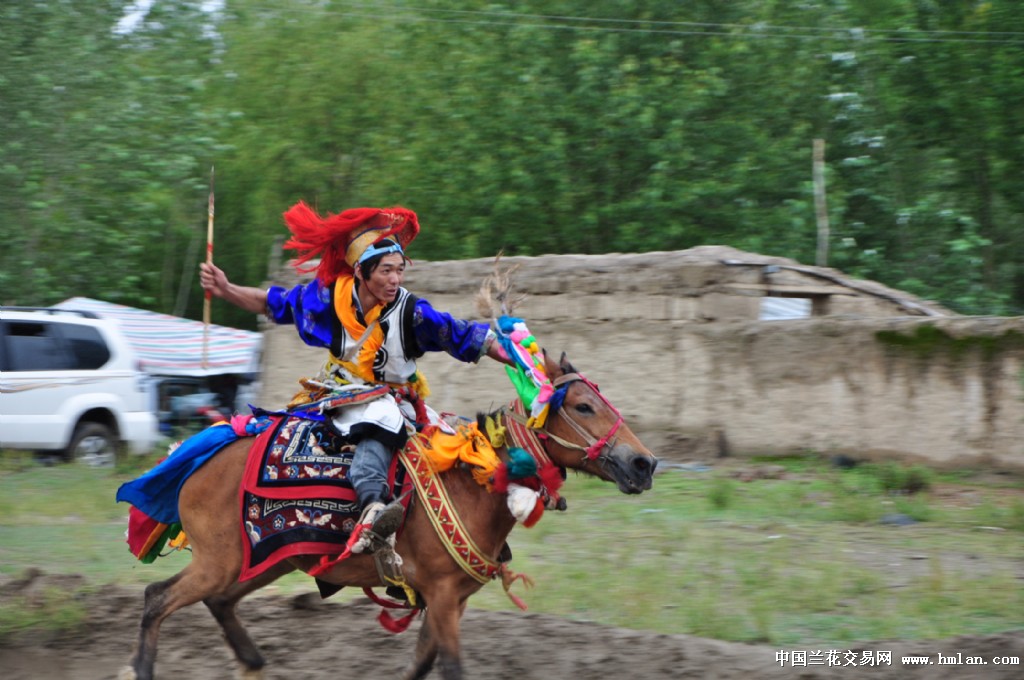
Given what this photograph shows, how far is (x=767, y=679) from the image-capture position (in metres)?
5.83

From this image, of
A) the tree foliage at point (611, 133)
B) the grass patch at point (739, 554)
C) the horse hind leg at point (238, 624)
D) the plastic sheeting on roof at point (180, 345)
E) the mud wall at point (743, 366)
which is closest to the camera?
the horse hind leg at point (238, 624)

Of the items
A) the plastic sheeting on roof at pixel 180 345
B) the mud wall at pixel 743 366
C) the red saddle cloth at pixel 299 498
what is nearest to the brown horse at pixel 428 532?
the red saddle cloth at pixel 299 498

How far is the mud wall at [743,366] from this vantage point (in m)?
11.2

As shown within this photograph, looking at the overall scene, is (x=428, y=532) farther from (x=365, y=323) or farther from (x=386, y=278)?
(x=386, y=278)

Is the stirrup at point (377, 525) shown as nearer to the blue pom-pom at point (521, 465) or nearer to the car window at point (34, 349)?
the blue pom-pom at point (521, 465)

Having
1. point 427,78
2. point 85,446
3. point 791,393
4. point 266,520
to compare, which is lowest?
point 85,446

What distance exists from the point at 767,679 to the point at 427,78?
683 inches

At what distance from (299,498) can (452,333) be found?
3.58ft

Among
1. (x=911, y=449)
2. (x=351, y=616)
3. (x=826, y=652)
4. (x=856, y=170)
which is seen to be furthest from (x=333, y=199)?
(x=826, y=652)

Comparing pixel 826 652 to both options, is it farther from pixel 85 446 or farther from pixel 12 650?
pixel 85 446

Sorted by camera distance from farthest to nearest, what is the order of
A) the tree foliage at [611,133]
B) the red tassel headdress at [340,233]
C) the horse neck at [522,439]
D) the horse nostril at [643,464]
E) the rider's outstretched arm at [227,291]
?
the tree foliage at [611,133], the red tassel headdress at [340,233], the rider's outstretched arm at [227,291], the horse neck at [522,439], the horse nostril at [643,464]

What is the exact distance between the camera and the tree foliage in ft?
59.2

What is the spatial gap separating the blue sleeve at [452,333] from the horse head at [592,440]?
0.43 metres

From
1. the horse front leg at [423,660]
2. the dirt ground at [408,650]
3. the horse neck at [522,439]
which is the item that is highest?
the horse neck at [522,439]
